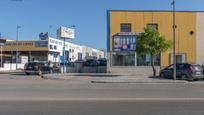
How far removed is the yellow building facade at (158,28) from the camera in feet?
165

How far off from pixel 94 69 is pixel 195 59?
13116mm

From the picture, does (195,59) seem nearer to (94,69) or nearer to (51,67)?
(94,69)

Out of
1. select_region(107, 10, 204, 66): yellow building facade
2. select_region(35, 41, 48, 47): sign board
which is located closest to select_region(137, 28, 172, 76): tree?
select_region(107, 10, 204, 66): yellow building facade

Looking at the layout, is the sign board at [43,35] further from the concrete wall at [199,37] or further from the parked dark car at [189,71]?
the parked dark car at [189,71]

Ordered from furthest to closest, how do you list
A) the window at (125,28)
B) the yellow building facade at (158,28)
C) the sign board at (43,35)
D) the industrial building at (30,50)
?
the industrial building at (30,50) < the sign board at (43,35) < the window at (125,28) < the yellow building facade at (158,28)

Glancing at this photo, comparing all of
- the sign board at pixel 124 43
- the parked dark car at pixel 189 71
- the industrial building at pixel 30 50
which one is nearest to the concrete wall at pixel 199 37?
the sign board at pixel 124 43

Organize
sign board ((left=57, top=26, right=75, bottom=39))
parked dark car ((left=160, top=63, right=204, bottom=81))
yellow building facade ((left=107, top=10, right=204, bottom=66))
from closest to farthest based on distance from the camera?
parked dark car ((left=160, top=63, right=204, bottom=81)) → yellow building facade ((left=107, top=10, right=204, bottom=66)) → sign board ((left=57, top=26, right=75, bottom=39))

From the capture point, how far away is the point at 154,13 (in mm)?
50469

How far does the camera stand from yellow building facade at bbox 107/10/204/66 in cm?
5031

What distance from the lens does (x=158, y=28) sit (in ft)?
166

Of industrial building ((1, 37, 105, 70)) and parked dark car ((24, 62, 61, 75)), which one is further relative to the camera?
industrial building ((1, 37, 105, 70))
